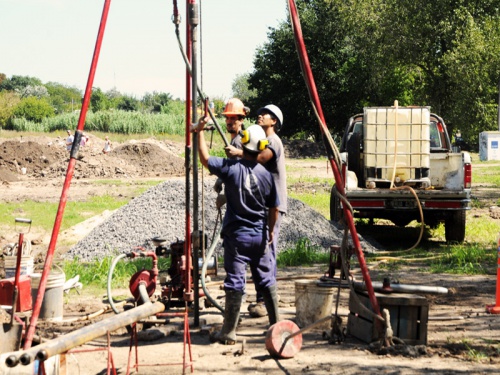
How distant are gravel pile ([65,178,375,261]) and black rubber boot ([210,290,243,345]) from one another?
6.04 meters

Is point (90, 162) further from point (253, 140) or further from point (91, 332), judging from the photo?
point (91, 332)

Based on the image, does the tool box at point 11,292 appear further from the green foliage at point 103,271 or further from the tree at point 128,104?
the tree at point 128,104

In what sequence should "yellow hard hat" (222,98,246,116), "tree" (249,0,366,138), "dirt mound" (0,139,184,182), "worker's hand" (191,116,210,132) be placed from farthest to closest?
1. "tree" (249,0,366,138)
2. "dirt mound" (0,139,184,182)
3. "yellow hard hat" (222,98,246,116)
4. "worker's hand" (191,116,210,132)

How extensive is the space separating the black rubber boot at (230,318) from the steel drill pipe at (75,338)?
1.12 metres

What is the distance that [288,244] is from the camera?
1312cm

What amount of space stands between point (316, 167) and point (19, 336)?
33828 millimetres

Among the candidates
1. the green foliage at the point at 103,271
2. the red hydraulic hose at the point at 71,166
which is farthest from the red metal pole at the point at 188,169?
the green foliage at the point at 103,271

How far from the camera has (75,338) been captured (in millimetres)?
4520

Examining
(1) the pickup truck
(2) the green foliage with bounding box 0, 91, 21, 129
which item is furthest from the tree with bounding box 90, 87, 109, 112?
(1) the pickup truck

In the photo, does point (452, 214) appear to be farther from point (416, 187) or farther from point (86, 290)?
point (86, 290)

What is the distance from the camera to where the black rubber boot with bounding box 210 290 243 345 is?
6.56m

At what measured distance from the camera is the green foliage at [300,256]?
38.9ft

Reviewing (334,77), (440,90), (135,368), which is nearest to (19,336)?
(135,368)

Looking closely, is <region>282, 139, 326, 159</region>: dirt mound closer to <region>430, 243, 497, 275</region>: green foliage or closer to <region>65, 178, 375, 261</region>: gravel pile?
<region>65, 178, 375, 261</region>: gravel pile
